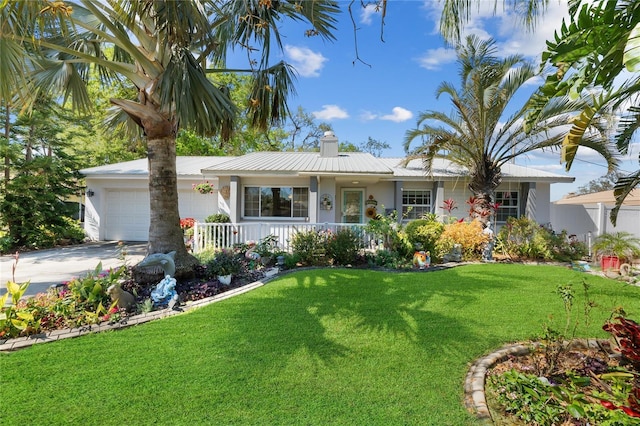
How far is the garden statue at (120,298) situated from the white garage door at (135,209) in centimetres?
917

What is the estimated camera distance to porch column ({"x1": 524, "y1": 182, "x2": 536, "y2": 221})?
13027 millimetres

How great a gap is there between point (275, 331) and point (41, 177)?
533 inches

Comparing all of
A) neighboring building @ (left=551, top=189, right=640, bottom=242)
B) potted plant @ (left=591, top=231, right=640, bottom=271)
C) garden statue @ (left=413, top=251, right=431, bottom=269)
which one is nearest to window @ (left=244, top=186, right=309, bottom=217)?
garden statue @ (left=413, top=251, right=431, bottom=269)

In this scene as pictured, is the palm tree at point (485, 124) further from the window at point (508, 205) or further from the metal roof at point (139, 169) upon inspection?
the metal roof at point (139, 169)

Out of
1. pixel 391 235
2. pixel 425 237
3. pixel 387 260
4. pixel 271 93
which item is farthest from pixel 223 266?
pixel 425 237

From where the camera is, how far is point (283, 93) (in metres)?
7.00

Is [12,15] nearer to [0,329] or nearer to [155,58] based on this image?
[155,58]

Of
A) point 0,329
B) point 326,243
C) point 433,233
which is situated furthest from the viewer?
point 433,233

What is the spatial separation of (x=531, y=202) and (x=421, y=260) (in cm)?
814

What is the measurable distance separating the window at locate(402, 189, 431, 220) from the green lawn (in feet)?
27.0

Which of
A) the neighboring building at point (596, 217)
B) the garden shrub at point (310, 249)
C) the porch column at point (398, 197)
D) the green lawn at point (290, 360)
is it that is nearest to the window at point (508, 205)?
the neighboring building at point (596, 217)

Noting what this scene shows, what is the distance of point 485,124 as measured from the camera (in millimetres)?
10297

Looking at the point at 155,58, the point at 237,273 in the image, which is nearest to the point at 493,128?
the point at 237,273

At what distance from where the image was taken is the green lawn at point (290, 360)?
9.23ft
